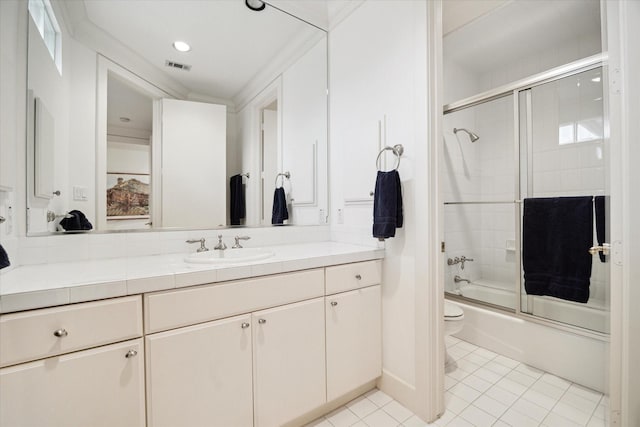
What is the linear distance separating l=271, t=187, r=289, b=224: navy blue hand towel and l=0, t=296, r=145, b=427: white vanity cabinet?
112cm

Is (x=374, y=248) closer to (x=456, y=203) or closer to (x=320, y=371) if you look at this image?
(x=320, y=371)

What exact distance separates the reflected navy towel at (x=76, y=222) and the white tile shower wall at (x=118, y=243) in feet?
0.13

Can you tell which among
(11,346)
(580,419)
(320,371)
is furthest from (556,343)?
(11,346)

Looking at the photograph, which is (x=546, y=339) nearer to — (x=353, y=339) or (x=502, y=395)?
(x=502, y=395)

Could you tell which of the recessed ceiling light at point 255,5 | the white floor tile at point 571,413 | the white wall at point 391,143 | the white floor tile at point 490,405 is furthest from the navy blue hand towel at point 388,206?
the recessed ceiling light at point 255,5

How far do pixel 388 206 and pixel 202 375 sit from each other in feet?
3.72

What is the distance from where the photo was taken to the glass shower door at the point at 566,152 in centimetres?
218

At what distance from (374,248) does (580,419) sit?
1.36 metres

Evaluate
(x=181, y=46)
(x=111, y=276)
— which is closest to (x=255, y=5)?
(x=181, y=46)

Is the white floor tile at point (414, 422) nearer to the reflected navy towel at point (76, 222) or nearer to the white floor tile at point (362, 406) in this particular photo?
the white floor tile at point (362, 406)

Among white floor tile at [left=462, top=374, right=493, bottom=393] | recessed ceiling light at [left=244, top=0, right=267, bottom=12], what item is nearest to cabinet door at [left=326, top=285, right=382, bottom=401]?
white floor tile at [left=462, top=374, right=493, bottom=393]

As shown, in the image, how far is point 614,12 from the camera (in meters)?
1.25

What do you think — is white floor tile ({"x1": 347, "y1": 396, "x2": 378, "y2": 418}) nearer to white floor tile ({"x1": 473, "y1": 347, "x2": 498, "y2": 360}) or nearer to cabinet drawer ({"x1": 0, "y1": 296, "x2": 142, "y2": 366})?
white floor tile ({"x1": 473, "y1": 347, "x2": 498, "y2": 360})

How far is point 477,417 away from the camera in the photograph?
1.49m
